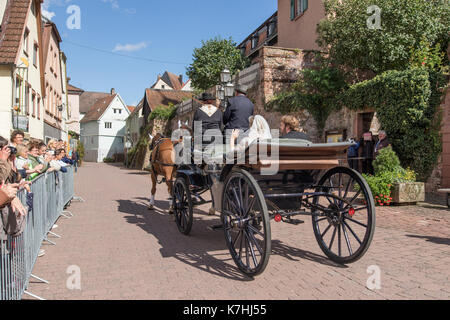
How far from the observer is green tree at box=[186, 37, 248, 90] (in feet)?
86.6

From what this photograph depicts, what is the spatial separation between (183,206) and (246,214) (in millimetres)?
2202

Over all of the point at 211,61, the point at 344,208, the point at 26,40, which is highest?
the point at 211,61

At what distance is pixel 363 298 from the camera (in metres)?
3.20

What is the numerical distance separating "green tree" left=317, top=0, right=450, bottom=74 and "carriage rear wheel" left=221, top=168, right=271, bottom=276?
9.51m

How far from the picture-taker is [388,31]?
11477 millimetres

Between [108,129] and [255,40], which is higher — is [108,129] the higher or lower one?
the lower one

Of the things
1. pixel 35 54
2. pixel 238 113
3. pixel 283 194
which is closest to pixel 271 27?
pixel 35 54

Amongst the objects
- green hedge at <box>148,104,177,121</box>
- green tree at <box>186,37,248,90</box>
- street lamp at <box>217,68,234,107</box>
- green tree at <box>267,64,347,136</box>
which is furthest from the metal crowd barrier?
green hedge at <box>148,104,177,121</box>

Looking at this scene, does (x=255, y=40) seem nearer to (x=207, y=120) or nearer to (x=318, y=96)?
(x=318, y=96)

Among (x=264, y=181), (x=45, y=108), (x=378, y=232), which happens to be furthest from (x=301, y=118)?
(x=45, y=108)

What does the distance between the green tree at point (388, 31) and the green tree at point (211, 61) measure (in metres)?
14.3
